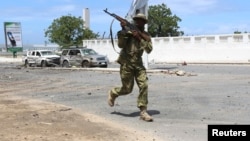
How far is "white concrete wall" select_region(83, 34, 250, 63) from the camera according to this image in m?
37.5

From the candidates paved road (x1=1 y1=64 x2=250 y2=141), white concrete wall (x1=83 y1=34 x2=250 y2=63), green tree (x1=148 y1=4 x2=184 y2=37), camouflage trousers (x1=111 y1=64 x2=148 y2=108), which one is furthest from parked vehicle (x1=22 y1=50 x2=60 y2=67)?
green tree (x1=148 y1=4 x2=184 y2=37)

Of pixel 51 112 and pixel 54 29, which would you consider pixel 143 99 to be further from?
pixel 54 29

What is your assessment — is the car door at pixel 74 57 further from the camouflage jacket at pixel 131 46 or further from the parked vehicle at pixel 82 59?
the camouflage jacket at pixel 131 46

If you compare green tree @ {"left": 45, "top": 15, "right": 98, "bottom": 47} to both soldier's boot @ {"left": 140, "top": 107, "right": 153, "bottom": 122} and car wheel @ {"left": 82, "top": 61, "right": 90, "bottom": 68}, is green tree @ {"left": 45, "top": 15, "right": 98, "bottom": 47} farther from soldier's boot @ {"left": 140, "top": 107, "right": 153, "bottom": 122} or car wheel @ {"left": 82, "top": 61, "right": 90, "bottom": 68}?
soldier's boot @ {"left": 140, "top": 107, "right": 153, "bottom": 122}

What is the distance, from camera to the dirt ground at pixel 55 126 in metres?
7.54

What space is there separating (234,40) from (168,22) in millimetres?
34110

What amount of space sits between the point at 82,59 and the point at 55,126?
84.2 feet

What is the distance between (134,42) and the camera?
912cm

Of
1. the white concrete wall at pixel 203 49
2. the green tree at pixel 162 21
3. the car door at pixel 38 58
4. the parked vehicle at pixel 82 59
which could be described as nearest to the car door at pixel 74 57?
the parked vehicle at pixel 82 59

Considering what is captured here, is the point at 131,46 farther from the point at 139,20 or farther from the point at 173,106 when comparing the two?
the point at 173,106

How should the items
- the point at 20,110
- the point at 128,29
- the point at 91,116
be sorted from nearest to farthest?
1. the point at 128,29
2. the point at 91,116
3. the point at 20,110

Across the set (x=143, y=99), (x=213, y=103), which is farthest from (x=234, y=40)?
(x=143, y=99)

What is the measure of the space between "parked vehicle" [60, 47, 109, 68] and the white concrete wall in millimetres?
9313

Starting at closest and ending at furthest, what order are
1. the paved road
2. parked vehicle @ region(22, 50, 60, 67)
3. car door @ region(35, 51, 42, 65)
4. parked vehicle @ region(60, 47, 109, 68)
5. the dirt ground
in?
the dirt ground, the paved road, parked vehicle @ region(60, 47, 109, 68), parked vehicle @ region(22, 50, 60, 67), car door @ region(35, 51, 42, 65)
